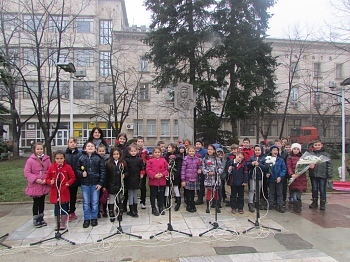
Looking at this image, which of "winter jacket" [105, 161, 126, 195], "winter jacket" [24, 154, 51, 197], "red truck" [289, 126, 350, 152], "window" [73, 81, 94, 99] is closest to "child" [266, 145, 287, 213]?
"winter jacket" [105, 161, 126, 195]

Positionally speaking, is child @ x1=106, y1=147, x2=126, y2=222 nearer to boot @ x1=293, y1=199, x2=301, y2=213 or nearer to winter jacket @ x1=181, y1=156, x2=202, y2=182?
winter jacket @ x1=181, y1=156, x2=202, y2=182

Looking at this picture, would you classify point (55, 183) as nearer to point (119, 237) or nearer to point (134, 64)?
point (119, 237)

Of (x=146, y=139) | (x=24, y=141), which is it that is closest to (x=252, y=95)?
(x=146, y=139)

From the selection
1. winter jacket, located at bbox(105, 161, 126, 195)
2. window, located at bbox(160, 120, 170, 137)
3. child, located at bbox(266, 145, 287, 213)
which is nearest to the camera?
winter jacket, located at bbox(105, 161, 126, 195)

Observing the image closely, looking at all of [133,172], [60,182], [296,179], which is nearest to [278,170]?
[296,179]

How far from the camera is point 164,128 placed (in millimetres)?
32656

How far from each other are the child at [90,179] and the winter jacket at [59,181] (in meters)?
0.26

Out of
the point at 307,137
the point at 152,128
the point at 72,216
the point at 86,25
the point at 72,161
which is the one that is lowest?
the point at 72,216

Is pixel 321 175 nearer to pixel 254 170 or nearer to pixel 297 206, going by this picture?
pixel 297 206

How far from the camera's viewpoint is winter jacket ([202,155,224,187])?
245 inches

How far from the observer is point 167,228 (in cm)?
504

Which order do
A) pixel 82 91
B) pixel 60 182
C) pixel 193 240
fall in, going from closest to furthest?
pixel 193 240 → pixel 60 182 → pixel 82 91

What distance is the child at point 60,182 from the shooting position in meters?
4.94

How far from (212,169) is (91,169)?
2.78m
